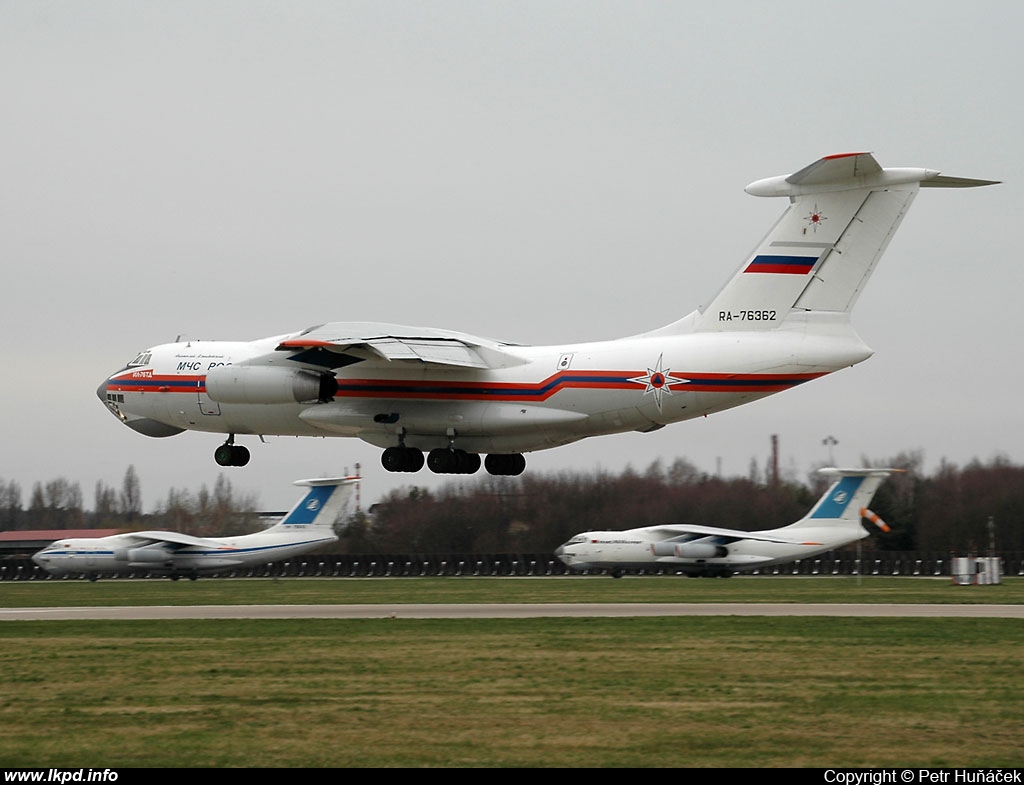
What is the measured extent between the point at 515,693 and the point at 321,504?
98.1 feet

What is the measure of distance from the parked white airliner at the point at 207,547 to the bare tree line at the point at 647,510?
368 inches

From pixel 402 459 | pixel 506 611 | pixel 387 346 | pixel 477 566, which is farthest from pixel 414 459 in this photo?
pixel 477 566

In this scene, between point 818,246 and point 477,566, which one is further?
point 477,566

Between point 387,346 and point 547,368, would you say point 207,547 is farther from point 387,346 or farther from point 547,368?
point 547,368

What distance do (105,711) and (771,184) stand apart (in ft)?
39.9

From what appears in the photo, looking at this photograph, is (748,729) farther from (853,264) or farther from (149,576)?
(149,576)

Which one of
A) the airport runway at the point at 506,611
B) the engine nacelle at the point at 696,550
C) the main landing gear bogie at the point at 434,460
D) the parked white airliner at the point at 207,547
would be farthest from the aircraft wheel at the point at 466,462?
the parked white airliner at the point at 207,547

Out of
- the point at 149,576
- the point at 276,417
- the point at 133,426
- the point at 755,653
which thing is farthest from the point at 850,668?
the point at 149,576

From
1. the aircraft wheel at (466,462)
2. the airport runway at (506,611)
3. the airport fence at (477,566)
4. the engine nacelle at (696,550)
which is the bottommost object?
the airport fence at (477,566)

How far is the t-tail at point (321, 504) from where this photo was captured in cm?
4228

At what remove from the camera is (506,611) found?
24078mm

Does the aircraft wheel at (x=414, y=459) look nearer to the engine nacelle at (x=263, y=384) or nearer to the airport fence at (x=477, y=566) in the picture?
the engine nacelle at (x=263, y=384)

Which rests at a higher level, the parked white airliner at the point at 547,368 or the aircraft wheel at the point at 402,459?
the parked white airliner at the point at 547,368

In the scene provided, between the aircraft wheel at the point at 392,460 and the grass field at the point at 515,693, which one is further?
the aircraft wheel at the point at 392,460
